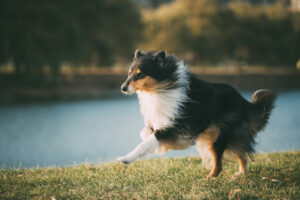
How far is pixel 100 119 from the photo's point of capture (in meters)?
18.7

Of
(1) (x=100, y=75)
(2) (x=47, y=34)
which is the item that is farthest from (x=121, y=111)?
(1) (x=100, y=75)

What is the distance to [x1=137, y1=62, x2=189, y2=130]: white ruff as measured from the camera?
4512mm

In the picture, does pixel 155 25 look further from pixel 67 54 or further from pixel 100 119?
pixel 100 119

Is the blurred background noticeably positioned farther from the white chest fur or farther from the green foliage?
the white chest fur

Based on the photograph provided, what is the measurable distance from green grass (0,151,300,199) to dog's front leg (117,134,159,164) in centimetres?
57

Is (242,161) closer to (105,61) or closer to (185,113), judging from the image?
(185,113)

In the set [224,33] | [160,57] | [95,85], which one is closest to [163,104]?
[160,57]

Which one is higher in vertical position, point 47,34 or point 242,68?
point 47,34

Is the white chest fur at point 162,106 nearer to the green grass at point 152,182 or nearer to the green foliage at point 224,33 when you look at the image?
the green grass at point 152,182

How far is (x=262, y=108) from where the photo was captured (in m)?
5.56

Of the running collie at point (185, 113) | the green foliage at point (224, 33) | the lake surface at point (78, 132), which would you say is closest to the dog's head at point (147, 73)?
the running collie at point (185, 113)

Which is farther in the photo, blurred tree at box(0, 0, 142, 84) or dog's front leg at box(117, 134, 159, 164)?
blurred tree at box(0, 0, 142, 84)

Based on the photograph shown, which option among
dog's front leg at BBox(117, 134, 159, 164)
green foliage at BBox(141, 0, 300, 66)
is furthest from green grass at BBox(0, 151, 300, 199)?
green foliage at BBox(141, 0, 300, 66)

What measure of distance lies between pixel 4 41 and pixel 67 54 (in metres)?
4.00
